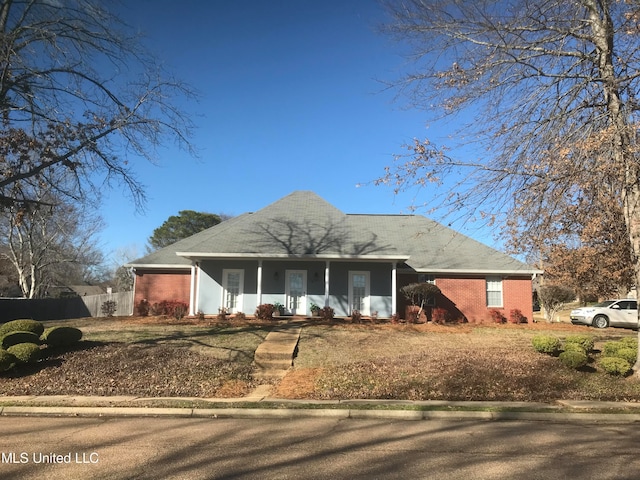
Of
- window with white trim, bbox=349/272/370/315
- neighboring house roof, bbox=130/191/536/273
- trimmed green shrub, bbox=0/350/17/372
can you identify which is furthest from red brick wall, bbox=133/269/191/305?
trimmed green shrub, bbox=0/350/17/372

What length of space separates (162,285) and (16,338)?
1252 cm

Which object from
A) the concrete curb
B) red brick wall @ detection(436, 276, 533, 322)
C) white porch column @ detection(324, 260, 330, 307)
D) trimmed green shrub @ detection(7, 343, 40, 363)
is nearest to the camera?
the concrete curb

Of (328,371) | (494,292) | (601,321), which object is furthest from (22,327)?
(601,321)

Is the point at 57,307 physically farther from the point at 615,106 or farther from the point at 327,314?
the point at 615,106

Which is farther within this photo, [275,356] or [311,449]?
[275,356]

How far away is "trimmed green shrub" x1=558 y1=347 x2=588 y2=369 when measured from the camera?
10781mm

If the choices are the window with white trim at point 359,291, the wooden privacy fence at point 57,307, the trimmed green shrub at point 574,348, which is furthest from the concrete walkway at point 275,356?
the wooden privacy fence at point 57,307

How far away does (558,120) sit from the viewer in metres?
10.3

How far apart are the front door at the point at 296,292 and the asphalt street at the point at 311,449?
1296 cm

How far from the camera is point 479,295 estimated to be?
71.6 feet

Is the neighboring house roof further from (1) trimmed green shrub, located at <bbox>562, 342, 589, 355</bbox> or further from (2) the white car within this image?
(1) trimmed green shrub, located at <bbox>562, 342, 589, 355</bbox>

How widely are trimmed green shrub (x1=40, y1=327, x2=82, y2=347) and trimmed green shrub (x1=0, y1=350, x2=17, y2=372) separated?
1.52m

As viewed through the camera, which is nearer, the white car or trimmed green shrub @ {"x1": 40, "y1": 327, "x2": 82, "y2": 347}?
trimmed green shrub @ {"x1": 40, "y1": 327, "x2": 82, "y2": 347}

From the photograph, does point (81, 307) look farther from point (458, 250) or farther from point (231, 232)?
point (458, 250)
